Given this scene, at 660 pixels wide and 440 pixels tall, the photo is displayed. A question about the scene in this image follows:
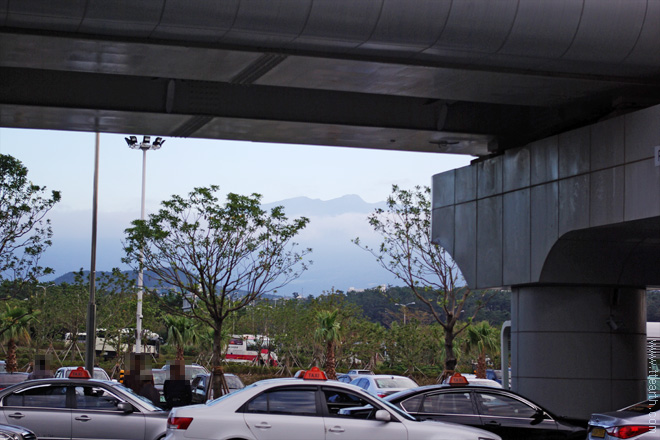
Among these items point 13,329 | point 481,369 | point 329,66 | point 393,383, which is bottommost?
point 481,369

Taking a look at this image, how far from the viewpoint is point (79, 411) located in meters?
13.7

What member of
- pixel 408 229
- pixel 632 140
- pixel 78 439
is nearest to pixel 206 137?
pixel 78 439

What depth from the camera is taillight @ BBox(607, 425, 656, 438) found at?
10419mm

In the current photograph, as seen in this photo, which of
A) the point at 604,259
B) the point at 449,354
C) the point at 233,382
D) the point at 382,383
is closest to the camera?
the point at 604,259

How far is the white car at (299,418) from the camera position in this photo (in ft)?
35.5

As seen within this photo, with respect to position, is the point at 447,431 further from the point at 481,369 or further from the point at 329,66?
the point at 481,369

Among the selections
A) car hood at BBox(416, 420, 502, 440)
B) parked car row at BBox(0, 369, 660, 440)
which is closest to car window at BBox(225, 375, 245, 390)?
parked car row at BBox(0, 369, 660, 440)

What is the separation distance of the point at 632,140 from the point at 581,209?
180 cm

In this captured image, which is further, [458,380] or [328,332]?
[328,332]

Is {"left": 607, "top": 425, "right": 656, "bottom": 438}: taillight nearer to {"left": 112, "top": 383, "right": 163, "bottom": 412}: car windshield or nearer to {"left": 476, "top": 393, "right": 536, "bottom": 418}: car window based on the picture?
{"left": 476, "top": 393, "right": 536, "bottom": 418}: car window

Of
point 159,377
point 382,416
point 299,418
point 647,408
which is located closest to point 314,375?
point 299,418

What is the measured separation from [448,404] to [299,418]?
3.93 m

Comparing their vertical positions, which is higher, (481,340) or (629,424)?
(629,424)

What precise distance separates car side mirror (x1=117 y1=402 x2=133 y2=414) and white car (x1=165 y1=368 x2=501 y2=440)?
2.95 meters
